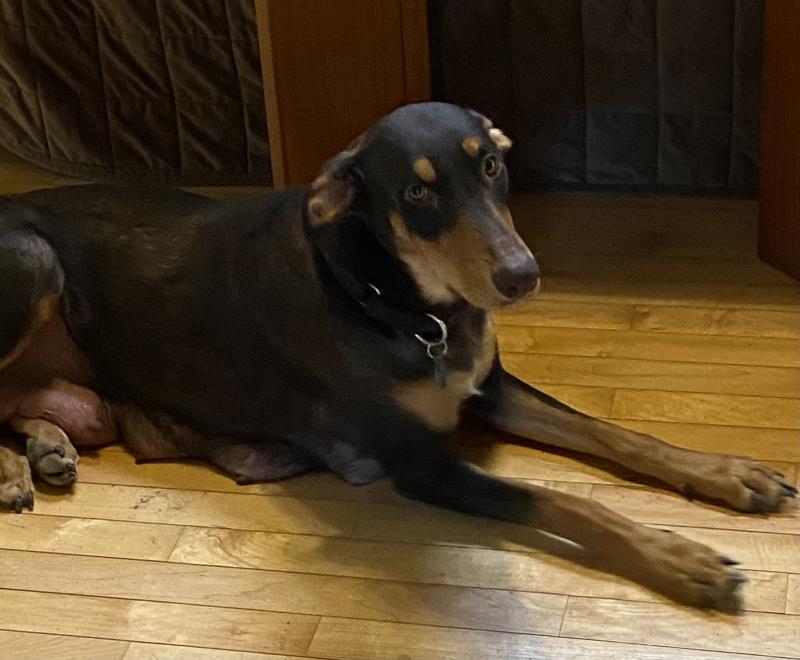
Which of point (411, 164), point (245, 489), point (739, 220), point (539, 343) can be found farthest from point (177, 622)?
point (739, 220)

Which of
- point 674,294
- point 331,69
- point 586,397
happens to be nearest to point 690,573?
point 586,397

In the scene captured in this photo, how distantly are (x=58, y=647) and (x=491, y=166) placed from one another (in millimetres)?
955

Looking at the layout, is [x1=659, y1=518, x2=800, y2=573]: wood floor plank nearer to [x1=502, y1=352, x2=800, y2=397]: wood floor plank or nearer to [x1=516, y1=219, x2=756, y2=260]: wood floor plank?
[x1=502, y1=352, x2=800, y2=397]: wood floor plank

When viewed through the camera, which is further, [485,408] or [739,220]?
[739,220]

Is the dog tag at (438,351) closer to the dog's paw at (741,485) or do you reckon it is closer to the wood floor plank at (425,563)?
the wood floor plank at (425,563)

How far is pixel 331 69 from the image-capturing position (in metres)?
2.77

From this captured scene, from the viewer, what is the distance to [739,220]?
9.68 ft

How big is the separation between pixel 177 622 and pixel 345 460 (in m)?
0.42

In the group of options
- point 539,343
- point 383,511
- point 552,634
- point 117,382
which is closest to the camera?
point 552,634

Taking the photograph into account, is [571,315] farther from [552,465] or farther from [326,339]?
[326,339]

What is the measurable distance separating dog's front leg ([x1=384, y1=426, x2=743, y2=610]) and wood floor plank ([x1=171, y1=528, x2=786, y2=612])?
32mm

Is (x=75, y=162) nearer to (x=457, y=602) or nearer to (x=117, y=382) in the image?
(x=117, y=382)

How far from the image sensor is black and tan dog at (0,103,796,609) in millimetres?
1971

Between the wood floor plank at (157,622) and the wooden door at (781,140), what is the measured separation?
1.30 m
